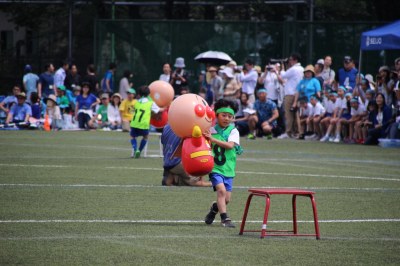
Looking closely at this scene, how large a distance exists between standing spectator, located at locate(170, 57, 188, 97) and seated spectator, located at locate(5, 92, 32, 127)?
4862mm

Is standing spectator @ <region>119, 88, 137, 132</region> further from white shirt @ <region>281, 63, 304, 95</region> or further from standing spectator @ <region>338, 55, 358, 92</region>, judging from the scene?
standing spectator @ <region>338, 55, 358, 92</region>

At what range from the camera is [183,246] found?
1031cm

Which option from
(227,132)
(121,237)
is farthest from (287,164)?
(121,237)

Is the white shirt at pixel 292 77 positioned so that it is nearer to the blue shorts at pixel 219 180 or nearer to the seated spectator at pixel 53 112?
the seated spectator at pixel 53 112

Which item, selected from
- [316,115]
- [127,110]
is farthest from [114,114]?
[316,115]

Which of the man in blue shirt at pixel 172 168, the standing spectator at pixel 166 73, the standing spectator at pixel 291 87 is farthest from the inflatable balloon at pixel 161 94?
the standing spectator at pixel 166 73

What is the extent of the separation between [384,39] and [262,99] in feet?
16.9

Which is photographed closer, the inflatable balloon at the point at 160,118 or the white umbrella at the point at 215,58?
the inflatable balloon at the point at 160,118

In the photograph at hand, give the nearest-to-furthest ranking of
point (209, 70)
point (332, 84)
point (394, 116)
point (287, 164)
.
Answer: point (287, 164), point (394, 116), point (332, 84), point (209, 70)

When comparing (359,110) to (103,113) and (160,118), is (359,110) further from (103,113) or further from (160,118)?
(103,113)

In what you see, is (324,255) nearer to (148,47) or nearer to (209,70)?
(209,70)

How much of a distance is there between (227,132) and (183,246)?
2.32 metres

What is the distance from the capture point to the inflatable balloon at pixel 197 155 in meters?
11.6

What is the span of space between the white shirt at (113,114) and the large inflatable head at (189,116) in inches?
905
